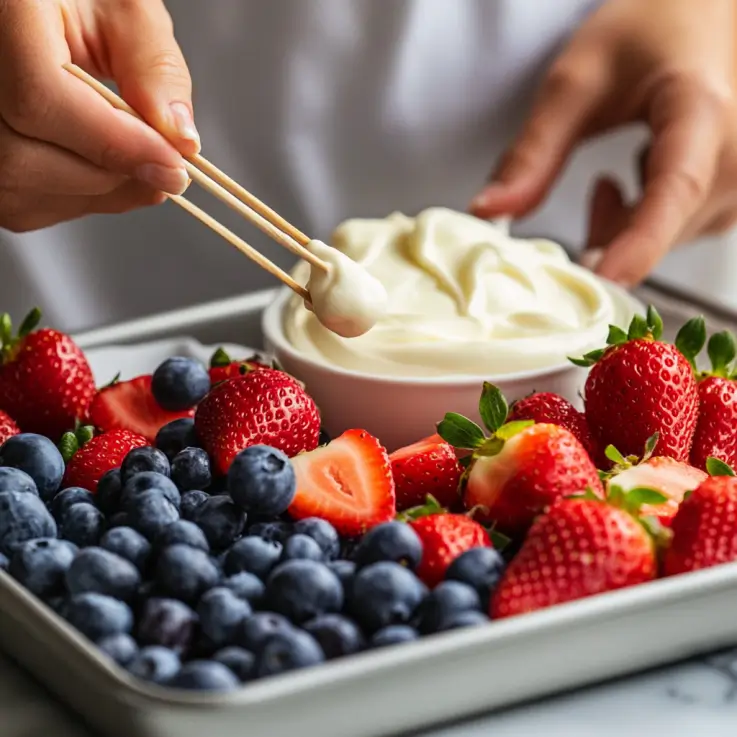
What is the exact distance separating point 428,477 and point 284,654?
0.84ft

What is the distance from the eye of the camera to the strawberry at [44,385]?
1.02m

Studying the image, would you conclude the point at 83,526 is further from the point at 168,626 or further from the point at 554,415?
the point at 554,415

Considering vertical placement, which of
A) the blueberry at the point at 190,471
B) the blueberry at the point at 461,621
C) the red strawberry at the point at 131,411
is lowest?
the red strawberry at the point at 131,411

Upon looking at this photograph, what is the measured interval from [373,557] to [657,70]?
1.06 m

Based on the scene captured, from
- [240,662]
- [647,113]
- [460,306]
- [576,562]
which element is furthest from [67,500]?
[647,113]

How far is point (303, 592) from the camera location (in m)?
0.68

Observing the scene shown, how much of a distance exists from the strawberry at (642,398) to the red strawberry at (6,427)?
447 mm

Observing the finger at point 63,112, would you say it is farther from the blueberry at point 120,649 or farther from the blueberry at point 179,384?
the blueberry at point 120,649

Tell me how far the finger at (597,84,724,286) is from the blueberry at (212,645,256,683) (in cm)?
84

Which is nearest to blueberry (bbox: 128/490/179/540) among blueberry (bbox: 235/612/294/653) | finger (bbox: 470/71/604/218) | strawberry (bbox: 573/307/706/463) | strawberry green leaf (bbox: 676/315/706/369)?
blueberry (bbox: 235/612/294/653)

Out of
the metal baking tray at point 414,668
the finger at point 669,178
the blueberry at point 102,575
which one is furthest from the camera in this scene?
the finger at point 669,178

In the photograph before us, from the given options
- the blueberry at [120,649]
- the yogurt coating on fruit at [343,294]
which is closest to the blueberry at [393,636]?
the blueberry at [120,649]

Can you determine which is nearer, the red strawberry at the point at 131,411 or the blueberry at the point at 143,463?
the blueberry at the point at 143,463

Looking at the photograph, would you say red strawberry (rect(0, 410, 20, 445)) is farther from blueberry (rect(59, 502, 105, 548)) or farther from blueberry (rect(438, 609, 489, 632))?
blueberry (rect(438, 609, 489, 632))
